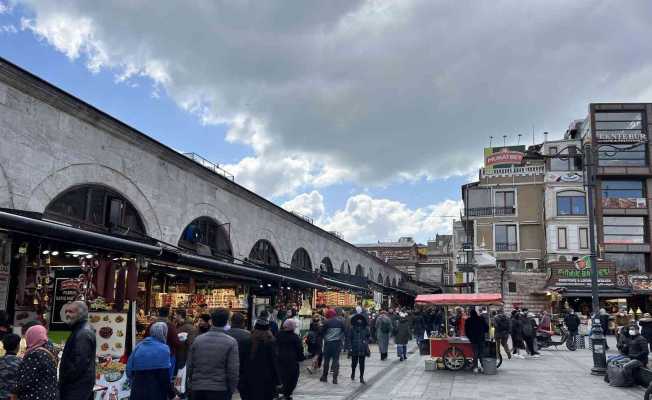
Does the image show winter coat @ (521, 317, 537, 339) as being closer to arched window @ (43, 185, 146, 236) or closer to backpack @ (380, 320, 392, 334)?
backpack @ (380, 320, 392, 334)

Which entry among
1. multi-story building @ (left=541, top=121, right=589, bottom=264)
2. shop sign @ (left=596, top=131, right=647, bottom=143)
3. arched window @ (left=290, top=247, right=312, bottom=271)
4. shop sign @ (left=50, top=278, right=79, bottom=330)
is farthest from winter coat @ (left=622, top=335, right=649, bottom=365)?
shop sign @ (left=596, top=131, right=647, bottom=143)

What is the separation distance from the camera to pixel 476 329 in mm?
15281

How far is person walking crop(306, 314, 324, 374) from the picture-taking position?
15273 millimetres

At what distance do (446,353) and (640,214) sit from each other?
34.1 meters

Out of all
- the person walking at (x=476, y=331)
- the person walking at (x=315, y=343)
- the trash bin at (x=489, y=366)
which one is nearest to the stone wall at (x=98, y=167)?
the person walking at (x=315, y=343)

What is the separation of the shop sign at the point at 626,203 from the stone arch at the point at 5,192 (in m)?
42.5

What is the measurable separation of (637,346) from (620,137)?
3477 centimetres

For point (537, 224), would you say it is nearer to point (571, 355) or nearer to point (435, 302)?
point (571, 355)

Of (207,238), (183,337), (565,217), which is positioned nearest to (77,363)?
(183,337)

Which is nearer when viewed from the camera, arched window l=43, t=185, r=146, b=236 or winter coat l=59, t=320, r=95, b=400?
winter coat l=59, t=320, r=95, b=400

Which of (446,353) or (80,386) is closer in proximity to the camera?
(80,386)

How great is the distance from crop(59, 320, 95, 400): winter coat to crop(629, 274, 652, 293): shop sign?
41.5 metres

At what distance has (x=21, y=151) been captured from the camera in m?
10.9

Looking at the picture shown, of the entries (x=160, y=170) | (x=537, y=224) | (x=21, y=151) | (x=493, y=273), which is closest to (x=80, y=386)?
(x=21, y=151)
